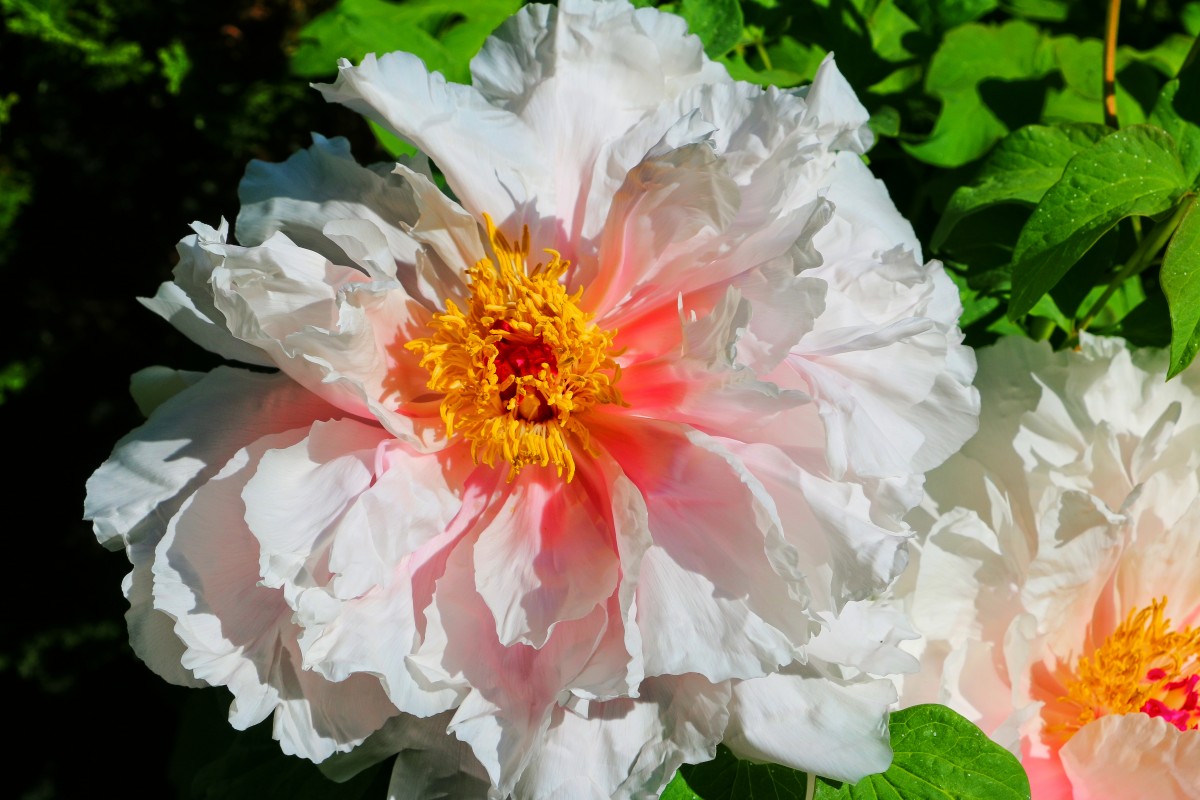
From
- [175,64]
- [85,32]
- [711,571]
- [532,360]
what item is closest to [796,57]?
[532,360]

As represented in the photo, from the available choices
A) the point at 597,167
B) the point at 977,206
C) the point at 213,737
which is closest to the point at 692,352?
the point at 597,167

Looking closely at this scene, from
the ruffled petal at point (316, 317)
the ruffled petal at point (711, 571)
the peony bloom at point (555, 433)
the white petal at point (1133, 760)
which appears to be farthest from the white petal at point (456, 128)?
the white petal at point (1133, 760)

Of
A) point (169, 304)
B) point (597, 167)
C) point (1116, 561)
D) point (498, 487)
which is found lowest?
point (1116, 561)

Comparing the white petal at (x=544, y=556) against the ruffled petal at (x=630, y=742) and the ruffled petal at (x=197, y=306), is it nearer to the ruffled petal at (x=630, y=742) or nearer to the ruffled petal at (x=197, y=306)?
the ruffled petal at (x=630, y=742)

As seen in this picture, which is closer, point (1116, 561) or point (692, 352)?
point (692, 352)

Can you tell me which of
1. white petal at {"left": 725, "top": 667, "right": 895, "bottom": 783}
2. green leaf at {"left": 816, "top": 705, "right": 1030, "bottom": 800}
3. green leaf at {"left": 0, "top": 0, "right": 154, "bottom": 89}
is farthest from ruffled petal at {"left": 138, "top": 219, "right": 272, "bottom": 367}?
green leaf at {"left": 0, "top": 0, "right": 154, "bottom": 89}

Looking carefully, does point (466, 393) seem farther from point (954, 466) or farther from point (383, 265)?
point (954, 466)
